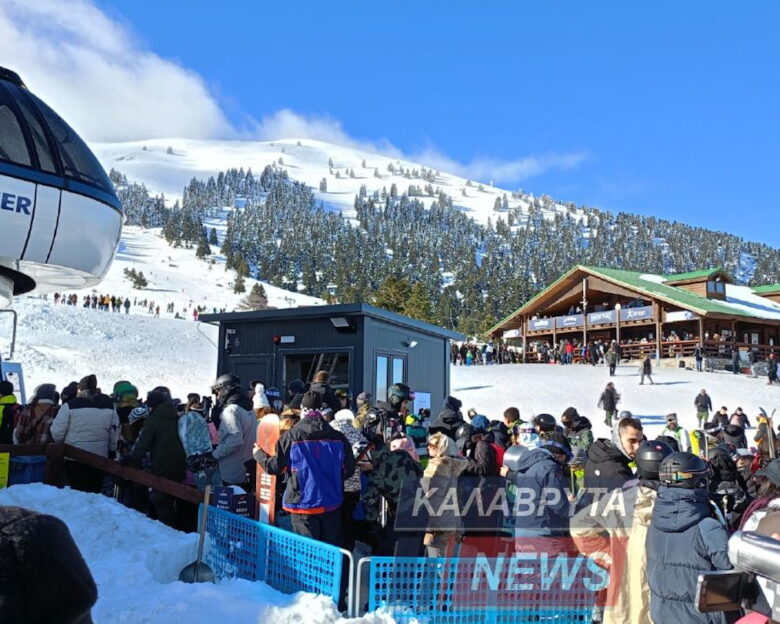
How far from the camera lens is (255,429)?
7.12 metres

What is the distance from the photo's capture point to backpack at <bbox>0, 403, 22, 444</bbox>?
25.7ft

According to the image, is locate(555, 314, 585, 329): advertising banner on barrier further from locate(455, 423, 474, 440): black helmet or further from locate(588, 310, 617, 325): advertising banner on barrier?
locate(455, 423, 474, 440): black helmet

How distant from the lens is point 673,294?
37344 millimetres

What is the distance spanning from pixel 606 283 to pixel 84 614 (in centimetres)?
4016

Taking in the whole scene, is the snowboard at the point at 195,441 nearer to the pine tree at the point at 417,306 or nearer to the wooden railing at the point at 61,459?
the wooden railing at the point at 61,459

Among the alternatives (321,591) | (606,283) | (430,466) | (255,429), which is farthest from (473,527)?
(606,283)

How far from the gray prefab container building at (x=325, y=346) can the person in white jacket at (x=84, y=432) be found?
5495mm

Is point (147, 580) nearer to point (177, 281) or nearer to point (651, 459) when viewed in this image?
point (651, 459)

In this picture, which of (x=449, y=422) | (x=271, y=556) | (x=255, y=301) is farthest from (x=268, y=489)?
(x=255, y=301)

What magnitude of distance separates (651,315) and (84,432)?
34.4 metres

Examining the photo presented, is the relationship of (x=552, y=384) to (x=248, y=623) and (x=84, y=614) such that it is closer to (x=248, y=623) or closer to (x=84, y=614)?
(x=248, y=623)

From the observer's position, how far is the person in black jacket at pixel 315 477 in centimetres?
522

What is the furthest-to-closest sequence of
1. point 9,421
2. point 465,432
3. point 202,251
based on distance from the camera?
point 202,251
point 9,421
point 465,432

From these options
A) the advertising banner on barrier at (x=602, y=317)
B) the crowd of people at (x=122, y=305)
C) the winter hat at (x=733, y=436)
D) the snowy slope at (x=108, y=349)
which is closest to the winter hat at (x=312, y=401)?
the winter hat at (x=733, y=436)
